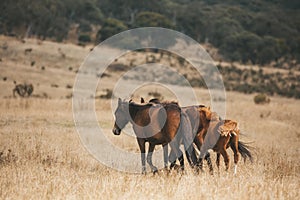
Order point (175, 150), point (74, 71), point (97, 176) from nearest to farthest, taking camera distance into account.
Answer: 1. point (97, 176)
2. point (175, 150)
3. point (74, 71)

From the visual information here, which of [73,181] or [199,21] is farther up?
[199,21]

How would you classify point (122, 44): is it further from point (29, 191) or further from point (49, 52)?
point (29, 191)

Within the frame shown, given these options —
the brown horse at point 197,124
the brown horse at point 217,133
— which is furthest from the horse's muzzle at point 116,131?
the brown horse at point 217,133

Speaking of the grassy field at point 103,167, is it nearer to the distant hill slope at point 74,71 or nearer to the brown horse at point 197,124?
the brown horse at point 197,124

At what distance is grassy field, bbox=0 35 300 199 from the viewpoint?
6.67 m

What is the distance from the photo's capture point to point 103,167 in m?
9.30

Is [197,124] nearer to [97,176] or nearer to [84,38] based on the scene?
[97,176]

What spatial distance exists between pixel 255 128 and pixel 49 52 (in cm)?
3327

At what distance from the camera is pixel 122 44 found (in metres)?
57.9

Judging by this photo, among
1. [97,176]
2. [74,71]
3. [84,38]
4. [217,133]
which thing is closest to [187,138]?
[217,133]

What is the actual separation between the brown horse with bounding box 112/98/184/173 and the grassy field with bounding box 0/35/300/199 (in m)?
0.72

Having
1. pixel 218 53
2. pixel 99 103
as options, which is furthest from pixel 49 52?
pixel 218 53

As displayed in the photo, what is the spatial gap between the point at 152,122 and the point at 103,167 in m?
1.54

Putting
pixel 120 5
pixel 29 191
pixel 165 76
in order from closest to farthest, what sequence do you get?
pixel 29 191 → pixel 165 76 → pixel 120 5
